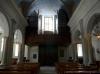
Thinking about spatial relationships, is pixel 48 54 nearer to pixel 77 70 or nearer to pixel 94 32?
pixel 94 32

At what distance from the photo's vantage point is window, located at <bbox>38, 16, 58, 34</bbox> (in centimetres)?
1930

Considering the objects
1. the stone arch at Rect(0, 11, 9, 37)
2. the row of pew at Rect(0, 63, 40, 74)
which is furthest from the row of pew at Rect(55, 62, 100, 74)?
the stone arch at Rect(0, 11, 9, 37)

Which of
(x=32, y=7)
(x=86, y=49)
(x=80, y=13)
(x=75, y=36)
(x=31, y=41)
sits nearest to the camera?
(x=86, y=49)

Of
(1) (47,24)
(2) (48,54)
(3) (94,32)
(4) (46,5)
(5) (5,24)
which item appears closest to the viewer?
(5) (5,24)

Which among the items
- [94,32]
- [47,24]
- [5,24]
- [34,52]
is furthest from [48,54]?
[5,24]

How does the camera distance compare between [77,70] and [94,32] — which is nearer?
[77,70]

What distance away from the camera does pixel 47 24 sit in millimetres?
20141

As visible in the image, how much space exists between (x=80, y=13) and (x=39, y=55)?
30.9 feet

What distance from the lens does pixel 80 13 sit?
13.0 m

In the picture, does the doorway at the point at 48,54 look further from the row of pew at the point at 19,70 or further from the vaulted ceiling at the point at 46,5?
the row of pew at the point at 19,70

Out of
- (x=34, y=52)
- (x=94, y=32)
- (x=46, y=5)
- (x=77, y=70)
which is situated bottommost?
(x=77, y=70)

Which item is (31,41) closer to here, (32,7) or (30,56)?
(30,56)

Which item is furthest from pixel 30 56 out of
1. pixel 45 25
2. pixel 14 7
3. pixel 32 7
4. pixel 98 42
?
pixel 98 42

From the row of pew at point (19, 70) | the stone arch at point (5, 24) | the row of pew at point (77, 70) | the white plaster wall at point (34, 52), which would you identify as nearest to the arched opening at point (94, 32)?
the row of pew at point (77, 70)
